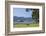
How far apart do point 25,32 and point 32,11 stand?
0.35 m

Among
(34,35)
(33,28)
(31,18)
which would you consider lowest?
(34,35)

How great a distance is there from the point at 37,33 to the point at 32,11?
36cm

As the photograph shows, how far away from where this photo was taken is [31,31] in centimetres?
134

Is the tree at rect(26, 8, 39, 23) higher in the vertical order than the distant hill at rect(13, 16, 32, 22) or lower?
higher

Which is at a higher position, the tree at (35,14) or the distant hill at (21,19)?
the tree at (35,14)

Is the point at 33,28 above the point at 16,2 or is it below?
below

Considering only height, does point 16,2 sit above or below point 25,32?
above

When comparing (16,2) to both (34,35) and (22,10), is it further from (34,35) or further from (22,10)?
(34,35)
